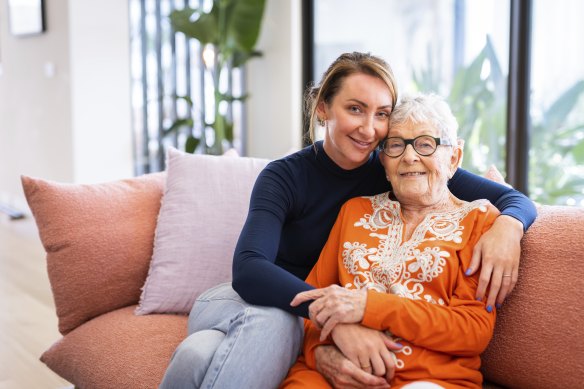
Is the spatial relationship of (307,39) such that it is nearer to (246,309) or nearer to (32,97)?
(32,97)

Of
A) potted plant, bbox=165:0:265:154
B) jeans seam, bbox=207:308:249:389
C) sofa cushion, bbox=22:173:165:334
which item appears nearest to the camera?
jeans seam, bbox=207:308:249:389

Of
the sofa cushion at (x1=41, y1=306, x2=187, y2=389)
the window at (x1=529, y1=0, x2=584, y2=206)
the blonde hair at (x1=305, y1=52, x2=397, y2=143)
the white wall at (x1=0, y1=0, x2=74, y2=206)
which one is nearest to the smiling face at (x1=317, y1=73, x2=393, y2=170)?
the blonde hair at (x1=305, y1=52, x2=397, y2=143)

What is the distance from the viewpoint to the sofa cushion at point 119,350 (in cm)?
165

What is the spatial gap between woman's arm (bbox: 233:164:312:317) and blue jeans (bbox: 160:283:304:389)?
3 cm

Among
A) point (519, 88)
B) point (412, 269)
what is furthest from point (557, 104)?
point (412, 269)

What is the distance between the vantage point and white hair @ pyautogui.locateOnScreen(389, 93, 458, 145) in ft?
5.07

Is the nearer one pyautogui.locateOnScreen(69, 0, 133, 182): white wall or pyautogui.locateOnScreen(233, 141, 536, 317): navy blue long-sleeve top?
pyautogui.locateOnScreen(233, 141, 536, 317): navy blue long-sleeve top

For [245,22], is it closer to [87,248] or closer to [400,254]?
[87,248]

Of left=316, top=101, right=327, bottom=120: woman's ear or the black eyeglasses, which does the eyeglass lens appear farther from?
left=316, top=101, right=327, bottom=120: woman's ear

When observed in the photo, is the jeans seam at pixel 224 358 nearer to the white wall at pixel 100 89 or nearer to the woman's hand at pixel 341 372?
the woman's hand at pixel 341 372

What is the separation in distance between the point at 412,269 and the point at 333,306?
8.1 inches

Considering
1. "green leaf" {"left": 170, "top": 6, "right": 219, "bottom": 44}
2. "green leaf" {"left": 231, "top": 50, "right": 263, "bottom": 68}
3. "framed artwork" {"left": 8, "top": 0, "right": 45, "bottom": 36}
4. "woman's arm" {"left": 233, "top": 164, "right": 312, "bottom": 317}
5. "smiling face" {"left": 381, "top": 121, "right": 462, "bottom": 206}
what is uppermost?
"framed artwork" {"left": 8, "top": 0, "right": 45, "bottom": 36}

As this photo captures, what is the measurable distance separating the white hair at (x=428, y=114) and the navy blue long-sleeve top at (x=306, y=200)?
19 centimetres

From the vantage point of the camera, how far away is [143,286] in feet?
6.55
